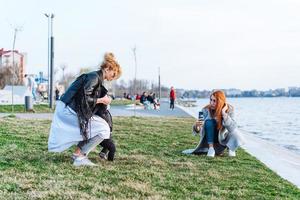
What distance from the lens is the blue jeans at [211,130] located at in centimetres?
879

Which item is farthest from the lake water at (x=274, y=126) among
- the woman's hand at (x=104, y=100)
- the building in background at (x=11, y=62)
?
the building in background at (x=11, y=62)

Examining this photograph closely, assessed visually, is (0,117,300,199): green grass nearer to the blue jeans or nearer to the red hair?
the blue jeans

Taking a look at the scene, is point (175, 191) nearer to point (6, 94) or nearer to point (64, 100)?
point (64, 100)

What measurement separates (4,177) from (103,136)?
5.55ft

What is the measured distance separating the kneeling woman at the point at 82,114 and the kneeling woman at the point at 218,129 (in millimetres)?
2328

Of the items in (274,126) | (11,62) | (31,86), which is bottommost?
(274,126)

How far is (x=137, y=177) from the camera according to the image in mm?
6270

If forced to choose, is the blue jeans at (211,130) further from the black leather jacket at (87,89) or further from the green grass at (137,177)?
the black leather jacket at (87,89)

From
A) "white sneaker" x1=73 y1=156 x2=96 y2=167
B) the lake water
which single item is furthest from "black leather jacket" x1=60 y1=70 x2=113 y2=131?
the lake water

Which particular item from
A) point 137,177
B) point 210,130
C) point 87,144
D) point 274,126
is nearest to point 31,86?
point 274,126

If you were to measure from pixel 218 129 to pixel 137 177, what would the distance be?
9.68 feet

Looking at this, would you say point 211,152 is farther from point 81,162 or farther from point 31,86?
point 31,86

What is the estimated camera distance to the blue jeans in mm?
8789

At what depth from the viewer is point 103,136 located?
23.5 feet
